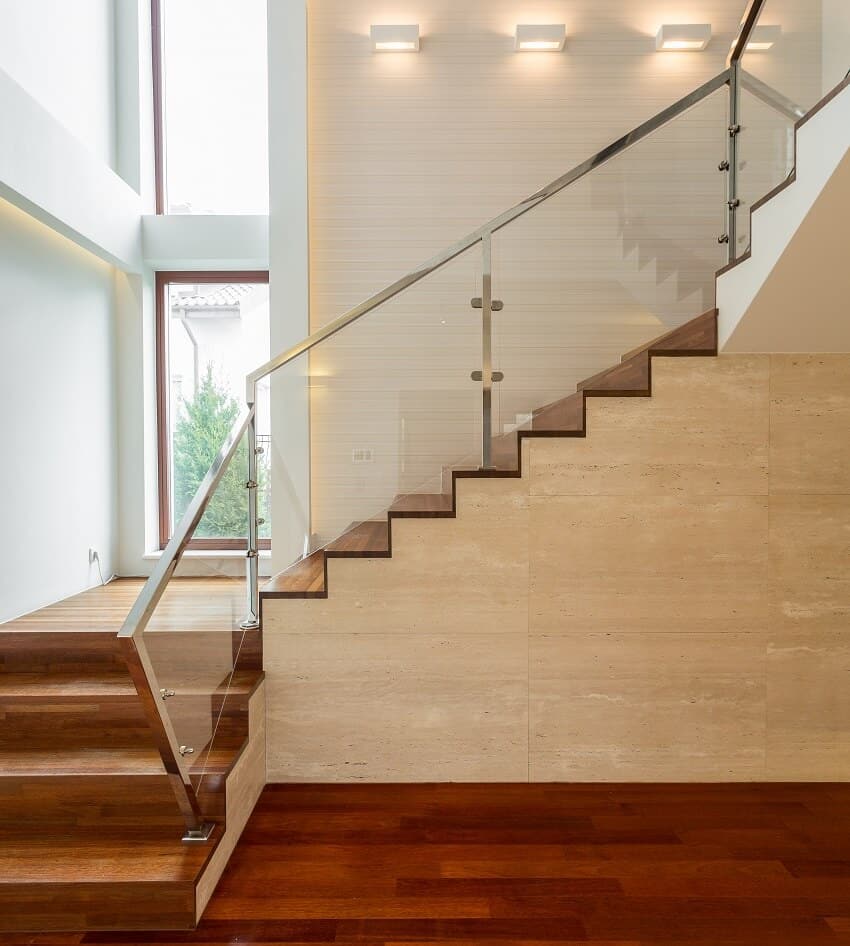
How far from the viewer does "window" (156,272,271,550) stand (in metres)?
5.22

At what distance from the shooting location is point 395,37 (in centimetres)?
453

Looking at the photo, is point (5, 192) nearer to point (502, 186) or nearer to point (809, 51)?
point (502, 186)

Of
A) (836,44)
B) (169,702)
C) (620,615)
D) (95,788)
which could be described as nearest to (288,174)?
(836,44)

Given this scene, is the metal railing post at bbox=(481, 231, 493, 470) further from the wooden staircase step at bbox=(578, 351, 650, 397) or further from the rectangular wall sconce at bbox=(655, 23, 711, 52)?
the rectangular wall sconce at bbox=(655, 23, 711, 52)

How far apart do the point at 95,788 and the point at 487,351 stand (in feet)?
7.91

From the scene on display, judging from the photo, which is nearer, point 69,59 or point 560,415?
point 560,415

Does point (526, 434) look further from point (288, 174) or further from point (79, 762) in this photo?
point (288, 174)

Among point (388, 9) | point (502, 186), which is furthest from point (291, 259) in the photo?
point (388, 9)

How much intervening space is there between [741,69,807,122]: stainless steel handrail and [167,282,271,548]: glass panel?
353 cm

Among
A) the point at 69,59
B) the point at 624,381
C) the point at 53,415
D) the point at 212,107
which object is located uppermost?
the point at 212,107

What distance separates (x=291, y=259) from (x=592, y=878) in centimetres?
392

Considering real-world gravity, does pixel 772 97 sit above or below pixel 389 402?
above

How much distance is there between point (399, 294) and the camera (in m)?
3.19

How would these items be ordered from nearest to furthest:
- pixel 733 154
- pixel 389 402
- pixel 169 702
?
pixel 169 702, pixel 733 154, pixel 389 402
